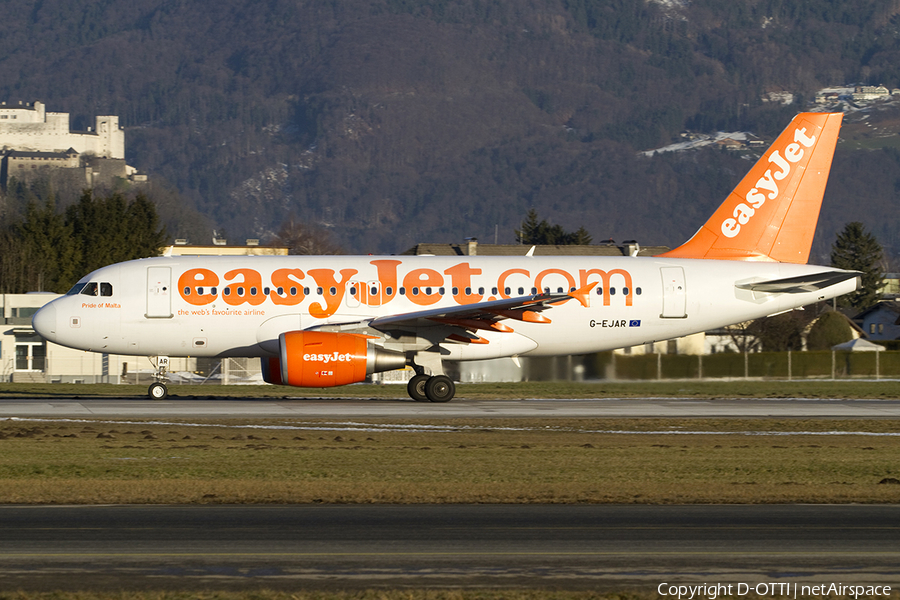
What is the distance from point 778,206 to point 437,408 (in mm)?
11703

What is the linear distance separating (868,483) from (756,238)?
57.0 feet

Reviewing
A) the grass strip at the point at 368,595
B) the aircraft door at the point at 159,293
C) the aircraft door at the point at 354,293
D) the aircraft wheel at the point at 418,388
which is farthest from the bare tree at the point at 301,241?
the grass strip at the point at 368,595

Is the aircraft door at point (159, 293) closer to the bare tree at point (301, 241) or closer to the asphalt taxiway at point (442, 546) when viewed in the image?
the asphalt taxiway at point (442, 546)

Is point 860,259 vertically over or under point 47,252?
over

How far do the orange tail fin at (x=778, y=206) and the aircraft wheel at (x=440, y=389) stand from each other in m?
7.84

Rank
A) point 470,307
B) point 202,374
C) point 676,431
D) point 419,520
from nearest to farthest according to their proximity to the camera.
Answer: point 419,520
point 676,431
point 470,307
point 202,374

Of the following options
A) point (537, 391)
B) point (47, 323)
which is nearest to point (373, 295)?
point (47, 323)

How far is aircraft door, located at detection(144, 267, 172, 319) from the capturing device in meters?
30.2

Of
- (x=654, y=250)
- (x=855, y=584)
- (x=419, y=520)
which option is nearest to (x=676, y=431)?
(x=419, y=520)

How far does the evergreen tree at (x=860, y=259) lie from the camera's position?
122 m

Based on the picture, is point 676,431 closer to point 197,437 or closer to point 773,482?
point 773,482

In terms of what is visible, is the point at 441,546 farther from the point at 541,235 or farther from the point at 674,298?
the point at 541,235

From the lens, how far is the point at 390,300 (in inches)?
1201

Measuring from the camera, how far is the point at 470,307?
1118 inches
